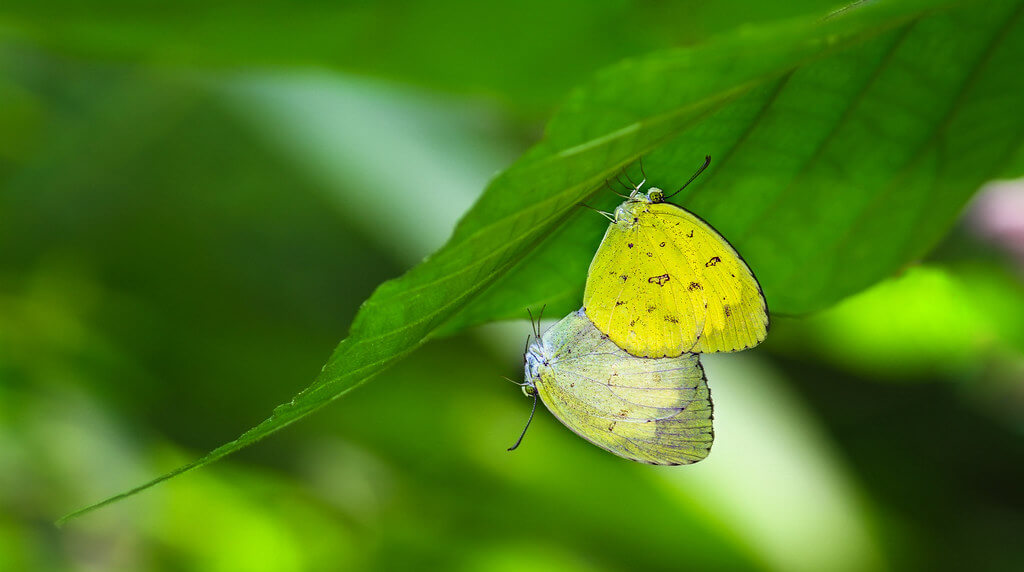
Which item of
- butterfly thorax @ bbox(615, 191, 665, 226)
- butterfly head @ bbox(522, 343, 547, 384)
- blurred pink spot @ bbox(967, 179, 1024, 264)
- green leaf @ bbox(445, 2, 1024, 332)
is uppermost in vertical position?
blurred pink spot @ bbox(967, 179, 1024, 264)

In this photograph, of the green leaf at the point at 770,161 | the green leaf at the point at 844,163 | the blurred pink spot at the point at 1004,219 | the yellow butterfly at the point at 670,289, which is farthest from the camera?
the blurred pink spot at the point at 1004,219

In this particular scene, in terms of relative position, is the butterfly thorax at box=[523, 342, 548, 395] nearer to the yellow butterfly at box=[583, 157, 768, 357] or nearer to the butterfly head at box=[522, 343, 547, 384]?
the butterfly head at box=[522, 343, 547, 384]

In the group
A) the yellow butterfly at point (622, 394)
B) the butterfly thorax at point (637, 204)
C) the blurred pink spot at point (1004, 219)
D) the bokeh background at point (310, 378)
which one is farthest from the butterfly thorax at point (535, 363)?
the blurred pink spot at point (1004, 219)

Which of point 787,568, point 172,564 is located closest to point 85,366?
point 172,564

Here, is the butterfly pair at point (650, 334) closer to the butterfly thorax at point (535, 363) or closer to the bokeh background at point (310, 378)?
the butterfly thorax at point (535, 363)

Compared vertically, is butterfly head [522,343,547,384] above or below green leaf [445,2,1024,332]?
below

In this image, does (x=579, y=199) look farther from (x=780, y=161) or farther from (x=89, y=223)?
(x=89, y=223)

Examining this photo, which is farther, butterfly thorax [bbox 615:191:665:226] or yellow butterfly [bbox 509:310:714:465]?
yellow butterfly [bbox 509:310:714:465]

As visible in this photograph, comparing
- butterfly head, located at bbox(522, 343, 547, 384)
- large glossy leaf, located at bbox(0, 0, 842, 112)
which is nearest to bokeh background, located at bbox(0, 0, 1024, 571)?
large glossy leaf, located at bbox(0, 0, 842, 112)
